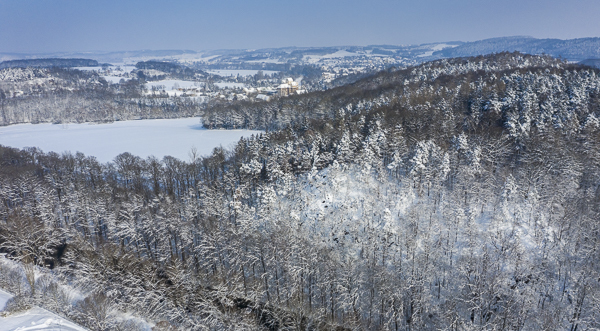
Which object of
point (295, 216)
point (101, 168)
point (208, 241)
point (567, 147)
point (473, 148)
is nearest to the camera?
point (208, 241)

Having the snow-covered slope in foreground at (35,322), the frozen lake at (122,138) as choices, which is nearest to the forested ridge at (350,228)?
the snow-covered slope in foreground at (35,322)

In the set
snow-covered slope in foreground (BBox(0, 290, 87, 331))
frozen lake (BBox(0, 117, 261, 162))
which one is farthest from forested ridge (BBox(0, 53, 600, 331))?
frozen lake (BBox(0, 117, 261, 162))

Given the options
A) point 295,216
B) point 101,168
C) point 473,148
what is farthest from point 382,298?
point 101,168

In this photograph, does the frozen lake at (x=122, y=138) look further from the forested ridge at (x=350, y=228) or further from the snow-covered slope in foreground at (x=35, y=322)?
the snow-covered slope in foreground at (x=35, y=322)

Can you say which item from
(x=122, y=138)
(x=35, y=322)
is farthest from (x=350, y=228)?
(x=122, y=138)

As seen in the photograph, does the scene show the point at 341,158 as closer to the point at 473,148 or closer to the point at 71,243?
the point at 473,148

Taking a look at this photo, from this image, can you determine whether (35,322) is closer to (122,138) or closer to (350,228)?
(350,228)
